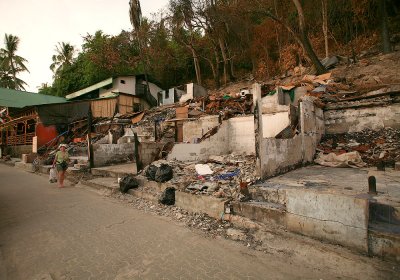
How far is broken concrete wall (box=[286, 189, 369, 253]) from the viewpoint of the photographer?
2.71m

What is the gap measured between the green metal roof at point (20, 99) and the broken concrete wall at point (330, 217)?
84.8 ft

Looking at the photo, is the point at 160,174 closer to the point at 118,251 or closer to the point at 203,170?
the point at 203,170

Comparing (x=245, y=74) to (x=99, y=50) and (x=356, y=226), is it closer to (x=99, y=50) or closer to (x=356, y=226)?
(x=99, y=50)

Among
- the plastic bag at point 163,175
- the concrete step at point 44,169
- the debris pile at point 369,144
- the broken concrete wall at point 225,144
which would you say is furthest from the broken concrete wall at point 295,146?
the concrete step at point 44,169

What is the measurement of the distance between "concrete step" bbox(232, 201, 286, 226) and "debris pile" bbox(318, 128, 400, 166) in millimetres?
4504

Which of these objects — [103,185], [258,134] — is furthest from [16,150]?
[258,134]

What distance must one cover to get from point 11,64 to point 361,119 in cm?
4333

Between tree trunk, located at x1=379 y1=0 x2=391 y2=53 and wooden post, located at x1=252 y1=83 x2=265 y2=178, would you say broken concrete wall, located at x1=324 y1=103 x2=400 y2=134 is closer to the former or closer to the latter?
wooden post, located at x1=252 y1=83 x2=265 y2=178

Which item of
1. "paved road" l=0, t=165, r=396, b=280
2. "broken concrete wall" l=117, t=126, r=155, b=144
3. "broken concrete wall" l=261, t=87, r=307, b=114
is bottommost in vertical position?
"paved road" l=0, t=165, r=396, b=280

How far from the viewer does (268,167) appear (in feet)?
17.1

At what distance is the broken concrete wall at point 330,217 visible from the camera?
8.89 feet

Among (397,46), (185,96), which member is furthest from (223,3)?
(397,46)

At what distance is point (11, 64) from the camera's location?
32.1 meters

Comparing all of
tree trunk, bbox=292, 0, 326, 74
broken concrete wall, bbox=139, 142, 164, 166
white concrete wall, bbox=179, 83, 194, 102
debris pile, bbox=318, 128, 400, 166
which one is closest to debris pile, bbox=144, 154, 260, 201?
broken concrete wall, bbox=139, 142, 164, 166
